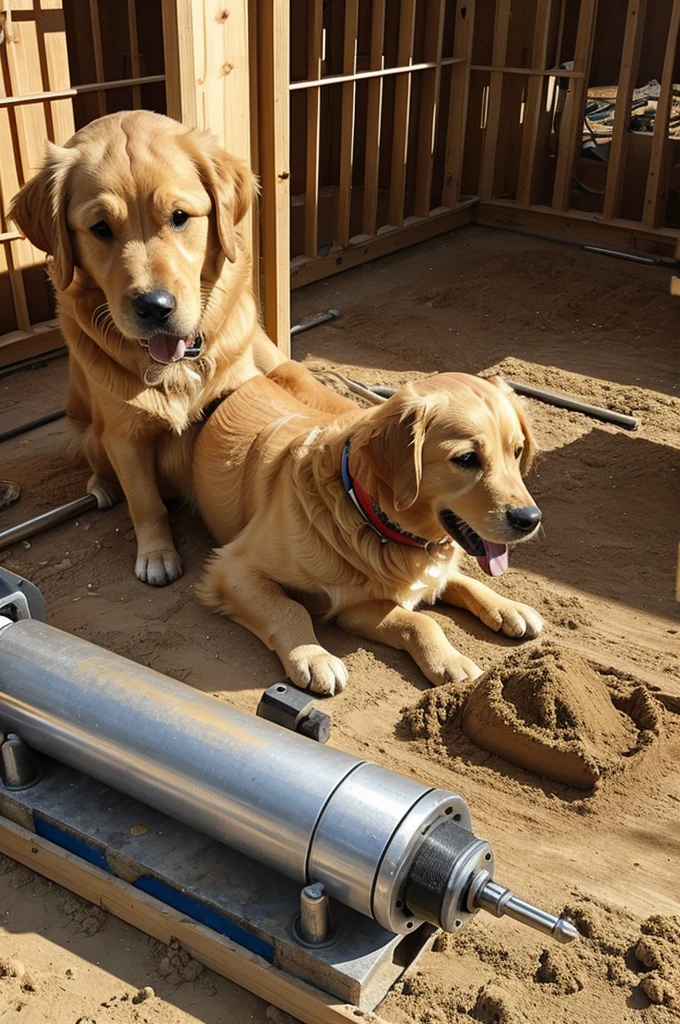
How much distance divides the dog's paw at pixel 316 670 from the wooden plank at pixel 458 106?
648cm

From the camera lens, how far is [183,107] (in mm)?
4641

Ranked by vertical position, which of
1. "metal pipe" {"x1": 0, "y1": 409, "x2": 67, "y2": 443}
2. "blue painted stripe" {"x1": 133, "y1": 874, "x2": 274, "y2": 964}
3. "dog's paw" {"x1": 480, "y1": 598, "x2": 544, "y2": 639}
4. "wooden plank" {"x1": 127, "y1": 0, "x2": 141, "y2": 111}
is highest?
"wooden plank" {"x1": 127, "y1": 0, "x2": 141, "y2": 111}

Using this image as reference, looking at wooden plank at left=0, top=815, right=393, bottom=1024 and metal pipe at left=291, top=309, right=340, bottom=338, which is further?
metal pipe at left=291, top=309, right=340, bottom=338

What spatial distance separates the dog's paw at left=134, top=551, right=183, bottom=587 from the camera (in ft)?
13.5

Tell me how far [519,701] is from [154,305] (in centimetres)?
193

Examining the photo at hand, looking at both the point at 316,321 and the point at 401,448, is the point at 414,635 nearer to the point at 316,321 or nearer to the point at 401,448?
the point at 401,448

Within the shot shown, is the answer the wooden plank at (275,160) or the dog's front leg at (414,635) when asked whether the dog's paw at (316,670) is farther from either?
the wooden plank at (275,160)

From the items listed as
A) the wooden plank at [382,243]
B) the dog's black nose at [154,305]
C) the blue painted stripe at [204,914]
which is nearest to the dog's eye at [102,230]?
the dog's black nose at [154,305]

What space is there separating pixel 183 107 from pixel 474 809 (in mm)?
3415

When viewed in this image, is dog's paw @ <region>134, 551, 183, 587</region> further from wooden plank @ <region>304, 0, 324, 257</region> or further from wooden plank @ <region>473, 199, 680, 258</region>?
wooden plank @ <region>473, 199, 680, 258</region>

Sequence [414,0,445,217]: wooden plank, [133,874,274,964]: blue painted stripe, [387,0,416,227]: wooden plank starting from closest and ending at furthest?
[133,874,274,964]: blue painted stripe → [387,0,416,227]: wooden plank → [414,0,445,217]: wooden plank

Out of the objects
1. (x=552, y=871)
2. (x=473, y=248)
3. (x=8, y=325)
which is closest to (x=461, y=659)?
(x=552, y=871)

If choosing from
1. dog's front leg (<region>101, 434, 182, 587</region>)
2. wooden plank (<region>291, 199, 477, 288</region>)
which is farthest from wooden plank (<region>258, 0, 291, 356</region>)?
wooden plank (<region>291, 199, 477, 288</region>)

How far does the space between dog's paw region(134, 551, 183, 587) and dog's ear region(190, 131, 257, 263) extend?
49.5 inches
